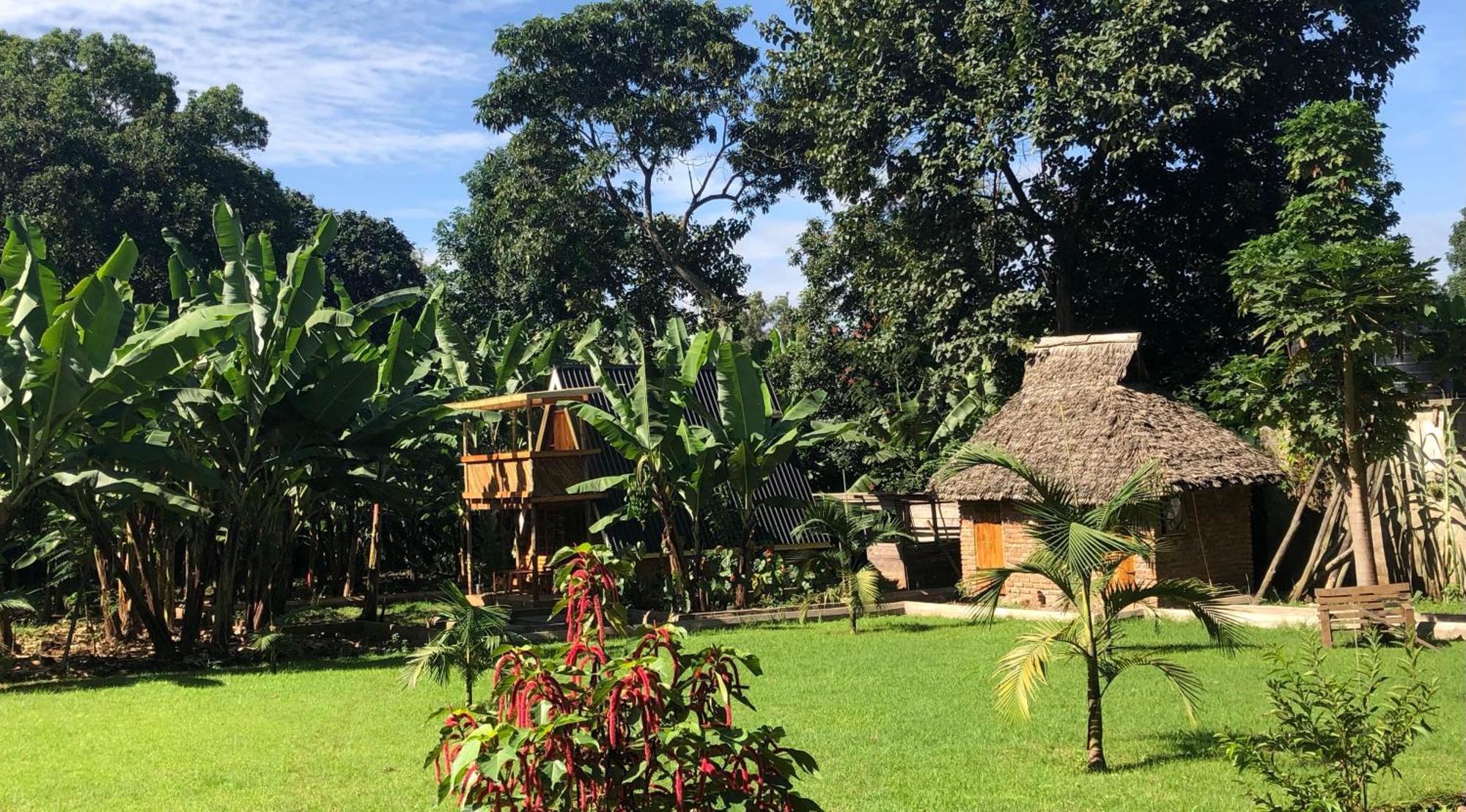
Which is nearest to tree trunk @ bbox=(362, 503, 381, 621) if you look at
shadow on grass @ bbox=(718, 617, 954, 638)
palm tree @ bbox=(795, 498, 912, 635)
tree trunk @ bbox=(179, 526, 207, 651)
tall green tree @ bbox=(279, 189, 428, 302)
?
tree trunk @ bbox=(179, 526, 207, 651)

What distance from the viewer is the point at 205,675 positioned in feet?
44.6

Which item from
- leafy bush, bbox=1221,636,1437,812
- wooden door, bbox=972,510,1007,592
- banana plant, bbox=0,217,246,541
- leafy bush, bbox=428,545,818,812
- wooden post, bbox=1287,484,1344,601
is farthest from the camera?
wooden door, bbox=972,510,1007,592

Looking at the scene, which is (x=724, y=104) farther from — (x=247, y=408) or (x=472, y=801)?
(x=472, y=801)

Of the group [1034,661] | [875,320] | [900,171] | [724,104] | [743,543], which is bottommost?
[1034,661]

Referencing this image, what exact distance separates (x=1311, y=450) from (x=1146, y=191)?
324 inches

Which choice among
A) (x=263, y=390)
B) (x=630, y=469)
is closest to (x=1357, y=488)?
(x=630, y=469)

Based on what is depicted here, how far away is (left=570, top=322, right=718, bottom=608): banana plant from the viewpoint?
17.8 metres

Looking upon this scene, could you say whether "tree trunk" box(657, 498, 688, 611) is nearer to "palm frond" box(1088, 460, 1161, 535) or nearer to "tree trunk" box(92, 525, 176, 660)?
"tree trunk" box(92, 525, 176, 660)

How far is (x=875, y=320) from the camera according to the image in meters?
27.0

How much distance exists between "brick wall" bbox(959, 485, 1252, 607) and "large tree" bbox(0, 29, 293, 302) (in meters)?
22.4

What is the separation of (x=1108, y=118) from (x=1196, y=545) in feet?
23.0

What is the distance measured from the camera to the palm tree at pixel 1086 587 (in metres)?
7.61

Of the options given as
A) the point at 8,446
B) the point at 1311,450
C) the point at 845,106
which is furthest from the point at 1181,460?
the point at 8,446

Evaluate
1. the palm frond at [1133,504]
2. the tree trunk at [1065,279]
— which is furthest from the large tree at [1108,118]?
the palm frond at [1133,504]
